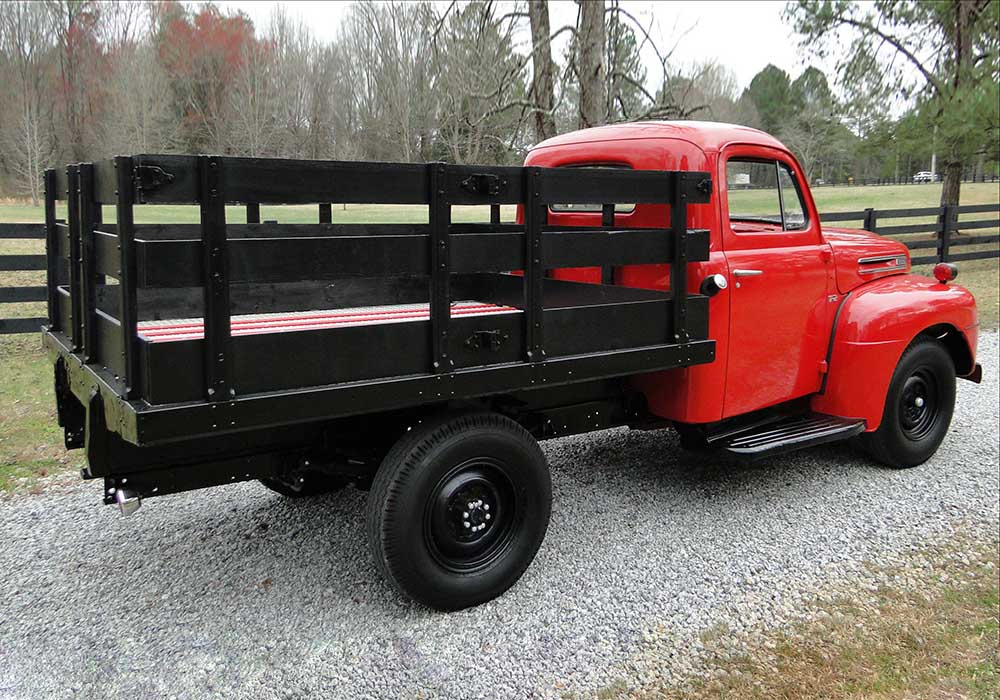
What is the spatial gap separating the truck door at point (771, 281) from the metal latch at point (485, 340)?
156 cm

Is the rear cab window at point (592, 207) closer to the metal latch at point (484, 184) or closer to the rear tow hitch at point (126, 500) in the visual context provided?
the metal latch at point (484, 184)

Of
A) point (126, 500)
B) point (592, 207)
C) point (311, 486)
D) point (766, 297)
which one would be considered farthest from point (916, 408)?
point (126, 500)

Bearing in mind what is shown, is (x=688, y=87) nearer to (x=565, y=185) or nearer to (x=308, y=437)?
(x=565, y=185)

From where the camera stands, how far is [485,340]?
342 centimetres

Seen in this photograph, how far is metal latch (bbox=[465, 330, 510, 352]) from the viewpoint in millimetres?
3395

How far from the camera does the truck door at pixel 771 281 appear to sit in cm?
445

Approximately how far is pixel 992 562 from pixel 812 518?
0.90 meters

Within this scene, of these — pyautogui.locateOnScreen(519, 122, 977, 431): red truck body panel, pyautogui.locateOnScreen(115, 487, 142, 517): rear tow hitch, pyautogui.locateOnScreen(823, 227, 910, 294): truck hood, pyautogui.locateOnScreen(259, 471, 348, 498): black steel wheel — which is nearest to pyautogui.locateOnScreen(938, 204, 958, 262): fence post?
pyautogui.locateOnScreen(823, 227, 910, 294): truck hood

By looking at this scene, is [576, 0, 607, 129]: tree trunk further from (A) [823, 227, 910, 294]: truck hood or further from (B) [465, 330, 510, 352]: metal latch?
(B) [465, 330, 510, 352]: metal latch

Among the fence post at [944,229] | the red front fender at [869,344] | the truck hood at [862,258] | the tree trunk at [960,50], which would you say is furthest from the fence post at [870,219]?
the red front fender at [869,344]

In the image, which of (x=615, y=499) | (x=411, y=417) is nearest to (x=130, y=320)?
(x=411, y=417)

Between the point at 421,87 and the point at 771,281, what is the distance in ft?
44.3

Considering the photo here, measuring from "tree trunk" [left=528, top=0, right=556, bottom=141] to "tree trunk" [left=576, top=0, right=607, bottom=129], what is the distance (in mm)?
513

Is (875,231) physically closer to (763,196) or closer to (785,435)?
(763,196)
